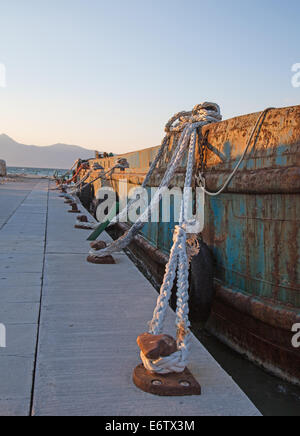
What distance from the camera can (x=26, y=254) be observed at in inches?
208

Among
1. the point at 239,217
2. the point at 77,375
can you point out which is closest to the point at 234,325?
the point at 239,217

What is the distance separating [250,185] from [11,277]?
8.64ft

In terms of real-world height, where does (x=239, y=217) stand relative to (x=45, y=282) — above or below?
above

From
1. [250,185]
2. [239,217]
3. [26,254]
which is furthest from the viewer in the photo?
[26,254]

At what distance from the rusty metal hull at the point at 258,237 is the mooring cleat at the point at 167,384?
1.04 meters

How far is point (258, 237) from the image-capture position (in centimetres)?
319

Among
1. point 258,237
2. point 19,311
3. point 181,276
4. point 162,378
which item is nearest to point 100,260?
point 19,311

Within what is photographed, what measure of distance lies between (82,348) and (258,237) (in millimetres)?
1621

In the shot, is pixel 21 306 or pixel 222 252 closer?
pixel 21 306

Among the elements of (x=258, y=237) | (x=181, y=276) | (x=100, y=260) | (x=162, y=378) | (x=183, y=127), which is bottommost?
(x=162, y=378)

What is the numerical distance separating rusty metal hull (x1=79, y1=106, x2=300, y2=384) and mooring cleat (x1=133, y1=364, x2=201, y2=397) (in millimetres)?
1043

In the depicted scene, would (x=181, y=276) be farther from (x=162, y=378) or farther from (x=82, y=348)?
(x=82, y=348)

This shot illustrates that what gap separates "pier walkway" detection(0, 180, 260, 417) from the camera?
199cm
